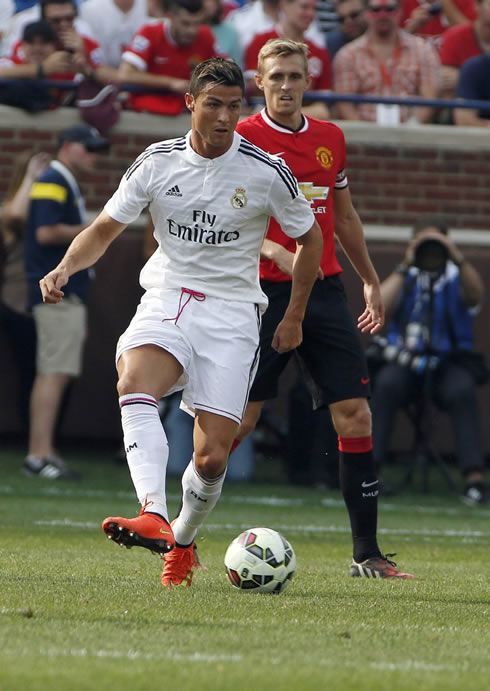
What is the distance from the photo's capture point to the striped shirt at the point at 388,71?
1334 centimetres

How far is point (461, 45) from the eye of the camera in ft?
45.2

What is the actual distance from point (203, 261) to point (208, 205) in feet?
0.81

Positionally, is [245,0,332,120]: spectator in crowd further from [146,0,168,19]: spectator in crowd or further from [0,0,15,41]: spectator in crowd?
[0,0,15,41]: spectator in crowd

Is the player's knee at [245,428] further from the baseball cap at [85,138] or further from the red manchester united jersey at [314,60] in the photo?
the red manchester united jersey at [314,60]

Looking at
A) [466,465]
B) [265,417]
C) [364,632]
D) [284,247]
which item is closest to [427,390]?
[466,465]

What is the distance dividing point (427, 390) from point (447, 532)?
7.70ft

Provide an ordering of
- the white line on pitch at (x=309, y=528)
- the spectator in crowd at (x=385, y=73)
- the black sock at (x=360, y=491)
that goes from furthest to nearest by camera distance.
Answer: the spectator in crowd at (x=385, y=73) < the white line on pitch at (x=309, y=528) < the black sock at (x=360, y=491)

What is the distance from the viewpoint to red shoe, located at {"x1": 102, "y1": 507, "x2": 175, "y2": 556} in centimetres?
491

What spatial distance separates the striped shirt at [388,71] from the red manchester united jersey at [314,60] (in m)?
0.11

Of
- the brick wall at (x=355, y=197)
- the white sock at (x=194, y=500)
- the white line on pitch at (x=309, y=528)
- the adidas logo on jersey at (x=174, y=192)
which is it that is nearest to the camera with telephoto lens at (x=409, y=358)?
the brick wall at (x=355, y=197)

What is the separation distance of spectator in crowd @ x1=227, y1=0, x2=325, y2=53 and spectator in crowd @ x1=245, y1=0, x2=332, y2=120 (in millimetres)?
155

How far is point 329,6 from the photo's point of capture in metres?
15.0

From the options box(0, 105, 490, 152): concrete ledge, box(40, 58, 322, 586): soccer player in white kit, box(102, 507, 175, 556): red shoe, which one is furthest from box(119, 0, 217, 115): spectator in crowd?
box(102, 507, 175, 556): red shoe

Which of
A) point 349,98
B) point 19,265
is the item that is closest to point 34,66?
point 19,265
